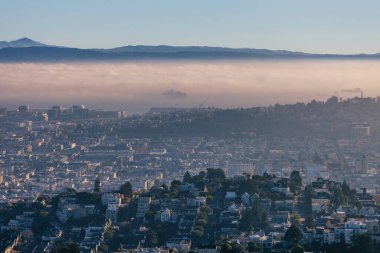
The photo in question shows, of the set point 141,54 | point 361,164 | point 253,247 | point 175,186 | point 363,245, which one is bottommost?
point 141,54

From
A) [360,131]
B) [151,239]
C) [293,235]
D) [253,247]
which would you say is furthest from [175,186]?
[360,131]

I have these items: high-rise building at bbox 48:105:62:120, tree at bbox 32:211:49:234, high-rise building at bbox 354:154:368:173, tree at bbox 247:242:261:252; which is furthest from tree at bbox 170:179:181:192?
high-rise building at bbox 48:105:62:120

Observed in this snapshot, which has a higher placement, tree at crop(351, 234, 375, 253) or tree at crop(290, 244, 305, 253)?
tree at crop(351, 234, 375, 253)

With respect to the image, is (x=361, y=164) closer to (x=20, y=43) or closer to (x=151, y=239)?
(x=151, y=239)

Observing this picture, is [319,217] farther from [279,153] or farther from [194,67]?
[194,67]

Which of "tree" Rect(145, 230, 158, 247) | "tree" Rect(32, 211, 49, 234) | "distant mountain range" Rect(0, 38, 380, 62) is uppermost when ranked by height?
"tree" Rect(145, 230, 158, 247)

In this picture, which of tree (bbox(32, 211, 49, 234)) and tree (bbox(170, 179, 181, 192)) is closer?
tree (bbox(32, 211, 49, 234))

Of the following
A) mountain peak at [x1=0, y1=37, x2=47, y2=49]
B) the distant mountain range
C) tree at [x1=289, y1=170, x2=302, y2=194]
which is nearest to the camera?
tree at [x1=289, y1=170, x2=302, y2=194]

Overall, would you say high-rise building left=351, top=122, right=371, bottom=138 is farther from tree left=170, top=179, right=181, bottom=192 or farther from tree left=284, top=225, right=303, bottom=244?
tree left=284, top=225, right=303, bottom=244

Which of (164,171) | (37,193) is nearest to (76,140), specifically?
(164,171)
